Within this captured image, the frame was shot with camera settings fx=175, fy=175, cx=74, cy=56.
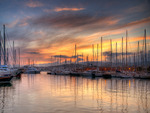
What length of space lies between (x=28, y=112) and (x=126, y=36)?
64.9 metres

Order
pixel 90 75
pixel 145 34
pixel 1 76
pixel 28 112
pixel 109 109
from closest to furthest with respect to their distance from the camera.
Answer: pixel 28 112 → pixel 109 109 → pixel 1 76 → pixel 145 34 → pixel 90 75

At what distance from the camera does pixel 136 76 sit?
6981cm

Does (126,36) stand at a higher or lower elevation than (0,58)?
higher

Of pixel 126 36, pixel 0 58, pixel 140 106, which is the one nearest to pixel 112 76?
pixel 126 36

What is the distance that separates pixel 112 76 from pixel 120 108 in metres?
60.7

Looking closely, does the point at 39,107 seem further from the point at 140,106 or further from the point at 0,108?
the point at 140,106

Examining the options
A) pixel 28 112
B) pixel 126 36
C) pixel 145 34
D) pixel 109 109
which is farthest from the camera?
pixel 126 36

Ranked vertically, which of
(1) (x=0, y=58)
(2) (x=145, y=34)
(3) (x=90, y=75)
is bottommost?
(3) (x=90, y=75)

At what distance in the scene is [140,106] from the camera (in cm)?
2056

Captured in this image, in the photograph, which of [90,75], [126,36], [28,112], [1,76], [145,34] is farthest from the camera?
[90,75]

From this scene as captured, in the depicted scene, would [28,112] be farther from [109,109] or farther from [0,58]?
[0,58]

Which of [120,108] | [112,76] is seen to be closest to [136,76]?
[112,76]

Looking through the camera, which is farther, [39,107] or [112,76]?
[112,76]

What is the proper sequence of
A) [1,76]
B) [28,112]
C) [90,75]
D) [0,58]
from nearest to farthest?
[28,112]
[1,76]
[0,58]
[90,75]
